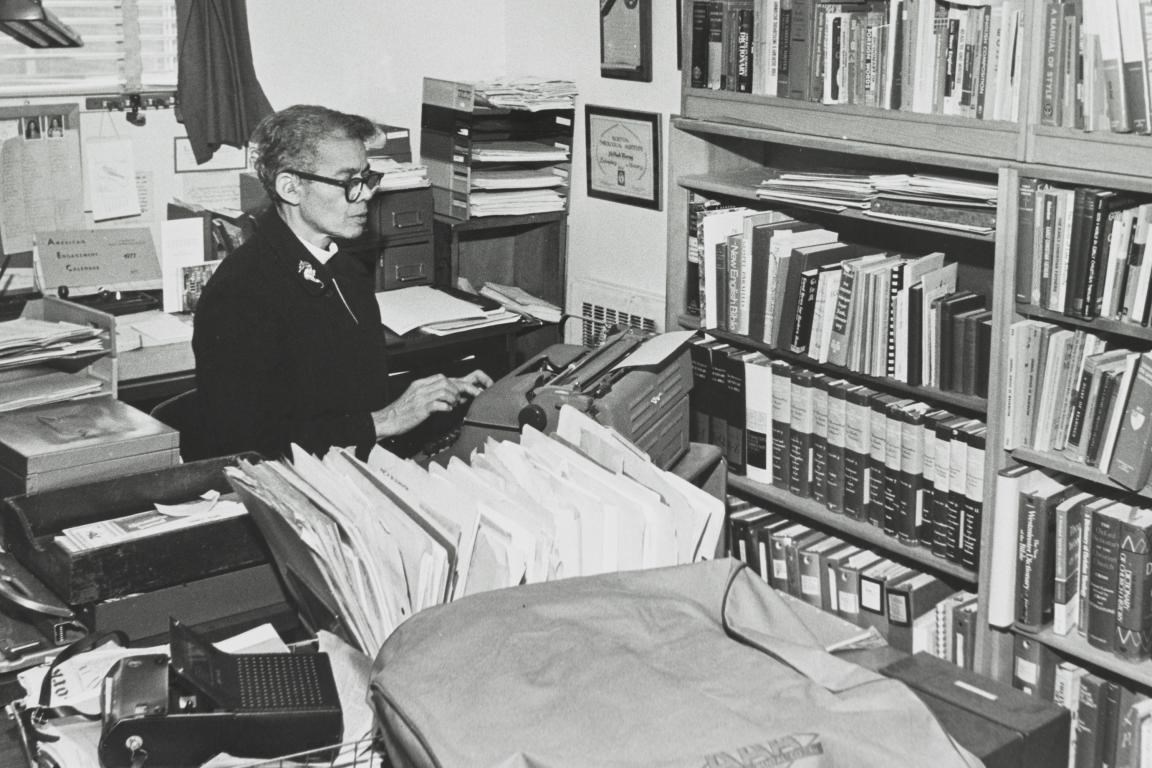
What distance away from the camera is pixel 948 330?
306 centimetres

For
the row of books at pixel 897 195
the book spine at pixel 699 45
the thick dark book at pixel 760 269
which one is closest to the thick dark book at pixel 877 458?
the thick dark book at pixel 760 269

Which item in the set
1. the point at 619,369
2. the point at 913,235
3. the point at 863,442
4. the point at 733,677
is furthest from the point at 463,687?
the point at 913,235

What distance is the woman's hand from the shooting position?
10.5 feet

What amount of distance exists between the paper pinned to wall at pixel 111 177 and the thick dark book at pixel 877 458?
7.82 feet

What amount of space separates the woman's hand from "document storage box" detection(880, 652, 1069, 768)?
162 cm

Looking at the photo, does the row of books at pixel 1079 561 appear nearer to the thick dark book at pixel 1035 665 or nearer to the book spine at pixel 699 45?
the thick dark book at pixel 1035 665

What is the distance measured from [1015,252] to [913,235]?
64 centimetres

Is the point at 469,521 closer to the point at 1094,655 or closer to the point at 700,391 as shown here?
the point at 1094,655

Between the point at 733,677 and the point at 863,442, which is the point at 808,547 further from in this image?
the point at 733,677

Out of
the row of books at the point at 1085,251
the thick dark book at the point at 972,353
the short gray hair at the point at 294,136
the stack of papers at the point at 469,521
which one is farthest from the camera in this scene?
the short gray hair at the point at 294,136

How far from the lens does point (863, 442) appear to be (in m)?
3.32

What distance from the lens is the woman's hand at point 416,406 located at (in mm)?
3201

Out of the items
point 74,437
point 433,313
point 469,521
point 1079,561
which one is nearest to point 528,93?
point 433,313

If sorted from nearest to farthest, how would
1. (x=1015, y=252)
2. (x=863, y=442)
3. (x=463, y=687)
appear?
1. (x=463, y=687)
2. (x=1015, y=252)
3. (x=863, y=442)
